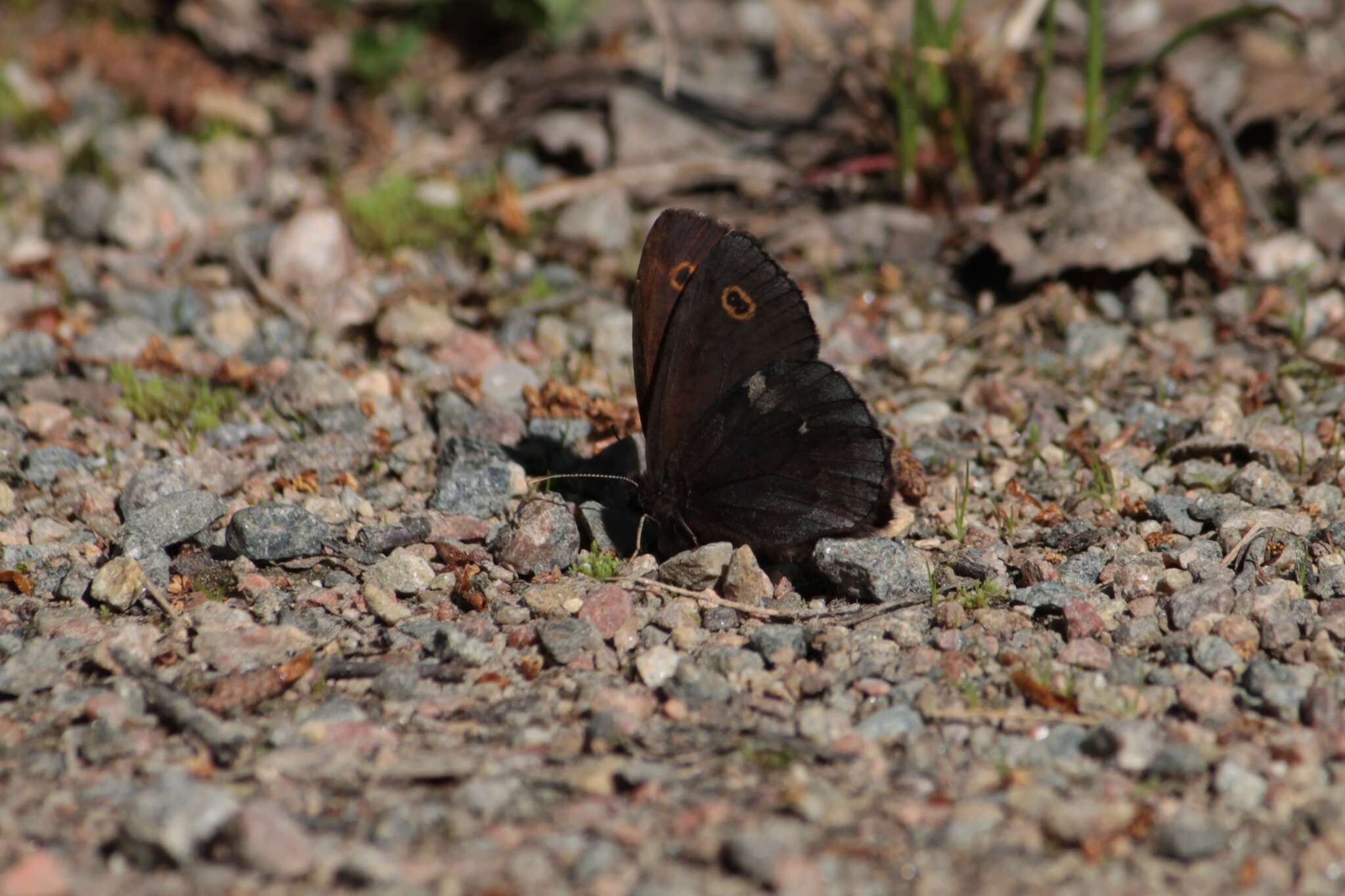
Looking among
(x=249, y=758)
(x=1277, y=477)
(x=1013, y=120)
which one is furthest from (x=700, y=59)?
(x=249, y=758)

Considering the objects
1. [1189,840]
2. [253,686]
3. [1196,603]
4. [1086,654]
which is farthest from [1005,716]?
[253,686]

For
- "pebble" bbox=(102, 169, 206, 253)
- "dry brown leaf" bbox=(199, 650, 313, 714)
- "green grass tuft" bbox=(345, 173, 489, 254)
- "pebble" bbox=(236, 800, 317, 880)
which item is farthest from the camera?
"pebble" bbox=(102, 169, 206, 253)

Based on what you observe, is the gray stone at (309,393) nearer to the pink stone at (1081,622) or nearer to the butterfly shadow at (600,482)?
the butterfly shadow at (600,482)

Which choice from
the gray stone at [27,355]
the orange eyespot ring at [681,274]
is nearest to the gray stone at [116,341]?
the gray stone at [27,355]

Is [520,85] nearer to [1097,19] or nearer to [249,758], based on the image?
[1097,19]

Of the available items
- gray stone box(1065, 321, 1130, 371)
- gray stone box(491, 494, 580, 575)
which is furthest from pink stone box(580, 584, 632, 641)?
gray stone box(1065, 321, 1130, 371)

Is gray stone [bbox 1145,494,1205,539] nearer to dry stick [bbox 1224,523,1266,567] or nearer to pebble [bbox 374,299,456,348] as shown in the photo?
dry stick [bbox 1224,523,1266,567]
